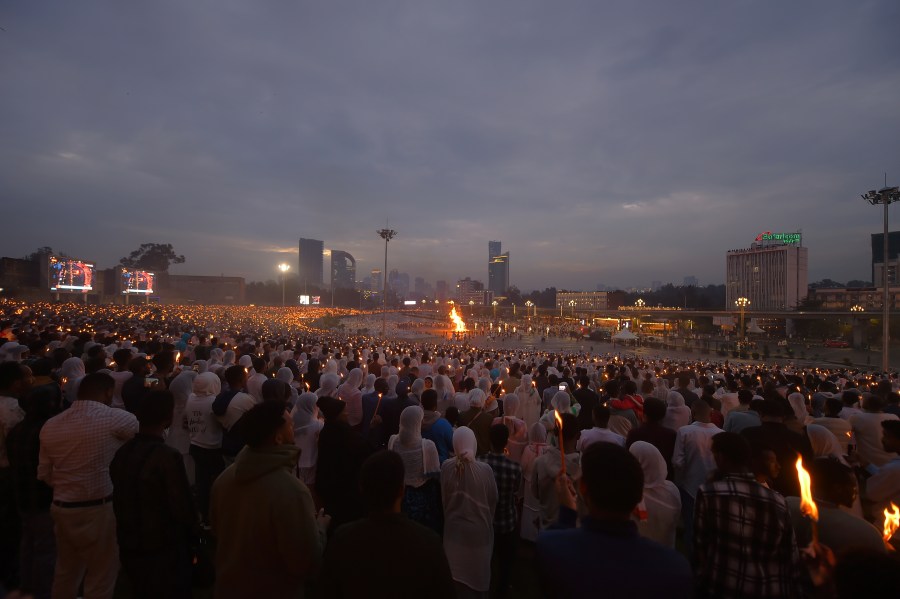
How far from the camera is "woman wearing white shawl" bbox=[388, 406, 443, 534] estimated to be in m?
4.00

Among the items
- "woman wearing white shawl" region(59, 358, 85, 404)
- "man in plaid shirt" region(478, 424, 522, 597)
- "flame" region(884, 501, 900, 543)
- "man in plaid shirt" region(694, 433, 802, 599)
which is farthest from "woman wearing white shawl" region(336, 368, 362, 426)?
"flame" region(884, 501, 900, 543)

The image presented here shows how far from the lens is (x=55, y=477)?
357 centimetres

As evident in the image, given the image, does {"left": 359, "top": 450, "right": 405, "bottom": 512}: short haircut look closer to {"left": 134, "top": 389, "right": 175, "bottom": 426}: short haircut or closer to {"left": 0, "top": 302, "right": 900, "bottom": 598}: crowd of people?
{"left": 0, "top": 302, "right": 900, "bottom": 598}: crowd of people

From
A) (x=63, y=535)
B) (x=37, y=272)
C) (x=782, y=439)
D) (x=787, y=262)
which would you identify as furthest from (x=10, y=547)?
(x=787, y=262)

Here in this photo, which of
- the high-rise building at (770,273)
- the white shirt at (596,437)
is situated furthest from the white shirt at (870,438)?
the high-rise building at (770,273)

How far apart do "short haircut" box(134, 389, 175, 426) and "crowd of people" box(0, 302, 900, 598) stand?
1cm

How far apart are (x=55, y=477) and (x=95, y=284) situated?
319 feet

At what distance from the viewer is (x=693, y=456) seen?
16.0 ft

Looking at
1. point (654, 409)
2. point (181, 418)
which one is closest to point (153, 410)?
point (181, 418)

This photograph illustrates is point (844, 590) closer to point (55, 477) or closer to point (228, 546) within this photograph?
point (228, 546)

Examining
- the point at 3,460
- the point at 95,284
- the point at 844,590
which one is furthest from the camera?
the point at 95,284

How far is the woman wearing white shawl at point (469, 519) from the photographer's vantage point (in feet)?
12.2

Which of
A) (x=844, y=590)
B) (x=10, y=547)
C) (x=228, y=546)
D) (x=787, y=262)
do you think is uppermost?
(x=787, y=262)

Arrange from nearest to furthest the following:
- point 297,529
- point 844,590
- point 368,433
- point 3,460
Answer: point 844,590 < point 297,529 < point 3,460 < point 368,433
